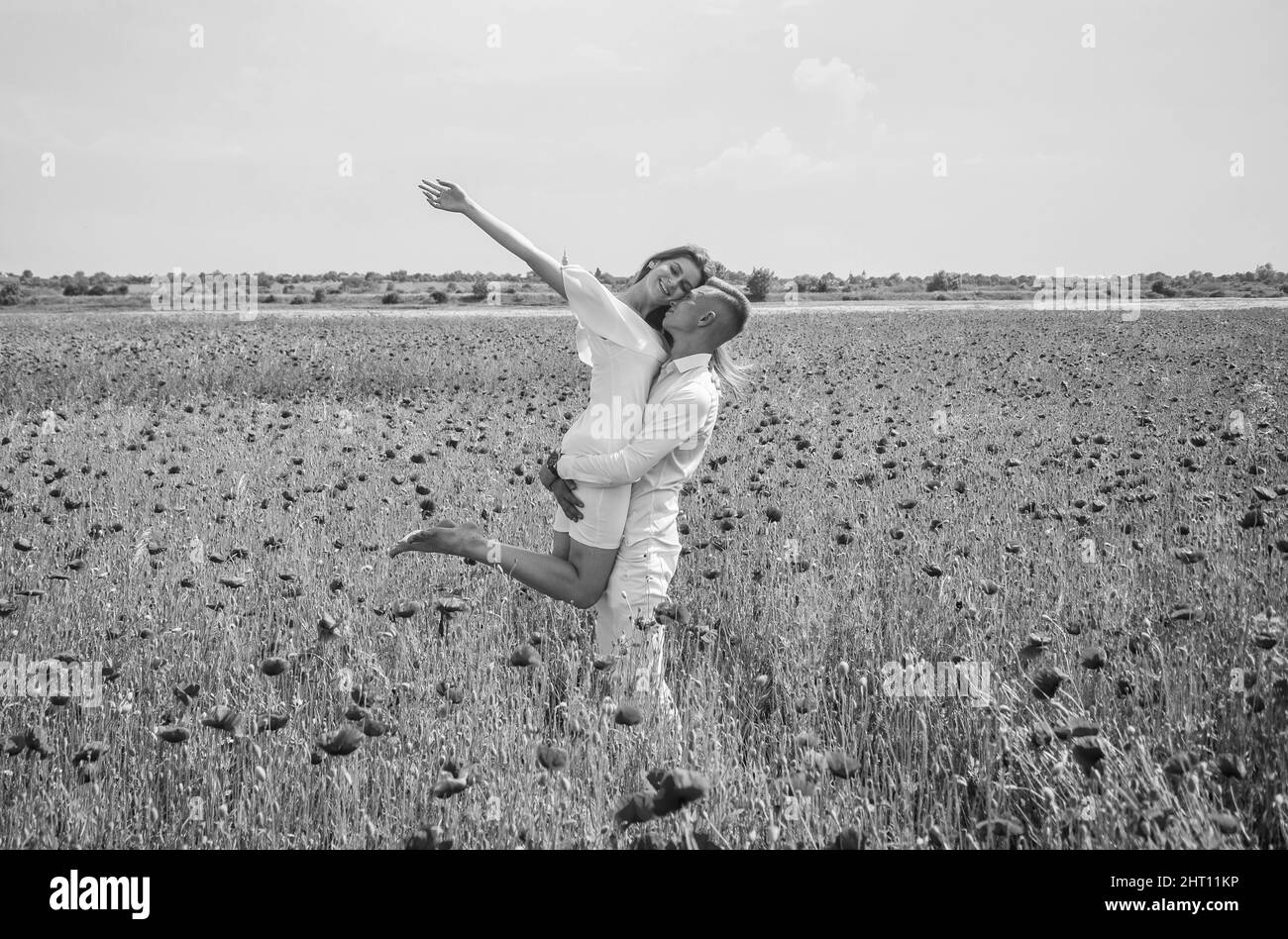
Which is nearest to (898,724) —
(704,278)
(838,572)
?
(838,572)

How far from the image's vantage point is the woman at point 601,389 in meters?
2.86

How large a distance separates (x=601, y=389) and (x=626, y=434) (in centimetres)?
20

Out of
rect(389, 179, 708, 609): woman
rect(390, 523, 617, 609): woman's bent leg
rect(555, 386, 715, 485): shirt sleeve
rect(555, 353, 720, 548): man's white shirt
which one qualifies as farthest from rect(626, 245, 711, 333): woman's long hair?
rect(390, 523, 617, 609): woman's bent leg

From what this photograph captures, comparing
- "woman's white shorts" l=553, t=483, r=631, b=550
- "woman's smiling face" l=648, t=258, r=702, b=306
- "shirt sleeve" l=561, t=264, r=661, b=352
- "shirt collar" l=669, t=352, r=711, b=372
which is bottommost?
"woman's white shorts" l=553, t=483, r=631, b=550

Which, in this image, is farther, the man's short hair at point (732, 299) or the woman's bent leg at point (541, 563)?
the woman's bent leg at point (541, 563)

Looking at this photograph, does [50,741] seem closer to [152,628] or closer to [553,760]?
[152,628]

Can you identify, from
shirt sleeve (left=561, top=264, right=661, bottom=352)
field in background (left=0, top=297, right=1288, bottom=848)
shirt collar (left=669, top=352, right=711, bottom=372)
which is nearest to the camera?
field in background (left=0, top=297, right=1288, bottom=848)

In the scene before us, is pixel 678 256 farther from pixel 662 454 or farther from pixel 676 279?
pixel 662 454

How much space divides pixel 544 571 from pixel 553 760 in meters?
1.21

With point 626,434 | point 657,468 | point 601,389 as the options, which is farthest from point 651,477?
point 601,389

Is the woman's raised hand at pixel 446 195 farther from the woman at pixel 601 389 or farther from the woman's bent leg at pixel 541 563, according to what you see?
the woman's bent leg at pixel 541 563

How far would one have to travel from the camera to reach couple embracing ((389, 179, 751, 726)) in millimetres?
2775

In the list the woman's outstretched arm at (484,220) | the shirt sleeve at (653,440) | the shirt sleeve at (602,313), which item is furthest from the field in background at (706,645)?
the woman's outstretched arm at (484,220)

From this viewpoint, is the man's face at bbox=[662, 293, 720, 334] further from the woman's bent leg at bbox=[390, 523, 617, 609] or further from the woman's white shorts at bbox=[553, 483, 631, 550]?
the woman's bent leg at bbox=[390, 523, 617, 609]
